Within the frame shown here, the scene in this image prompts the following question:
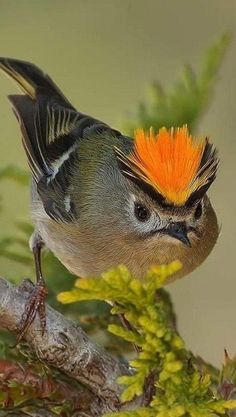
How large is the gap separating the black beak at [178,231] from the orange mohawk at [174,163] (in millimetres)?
58

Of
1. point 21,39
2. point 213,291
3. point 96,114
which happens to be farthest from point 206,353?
point 21,39

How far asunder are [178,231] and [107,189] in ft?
0.89

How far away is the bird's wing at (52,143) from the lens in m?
1.80

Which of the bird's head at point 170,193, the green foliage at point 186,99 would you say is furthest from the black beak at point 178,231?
the green foliage at point 186,99

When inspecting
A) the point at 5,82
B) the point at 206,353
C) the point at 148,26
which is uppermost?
the point at 148,26

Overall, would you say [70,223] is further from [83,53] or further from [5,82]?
[83,53]

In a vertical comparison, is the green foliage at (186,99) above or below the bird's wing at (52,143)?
above

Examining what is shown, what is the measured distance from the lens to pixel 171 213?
1475 mm

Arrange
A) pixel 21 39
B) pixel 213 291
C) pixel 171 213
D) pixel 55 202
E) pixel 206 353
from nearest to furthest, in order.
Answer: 1. pixel 171 213
2. pixel 55 202
3. pixel 206 353
4. pixel 213 291
5. pixel 21 39

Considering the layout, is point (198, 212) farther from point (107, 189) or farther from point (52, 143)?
point (52, 143)

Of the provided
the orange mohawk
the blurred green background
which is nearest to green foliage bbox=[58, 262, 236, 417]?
the orange mohawk

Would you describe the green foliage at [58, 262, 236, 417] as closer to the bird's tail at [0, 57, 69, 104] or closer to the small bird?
the small bird

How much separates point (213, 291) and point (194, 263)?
1210 mm

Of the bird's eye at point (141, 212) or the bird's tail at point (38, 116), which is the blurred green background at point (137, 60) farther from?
the bird's eye at point (141, 212)
